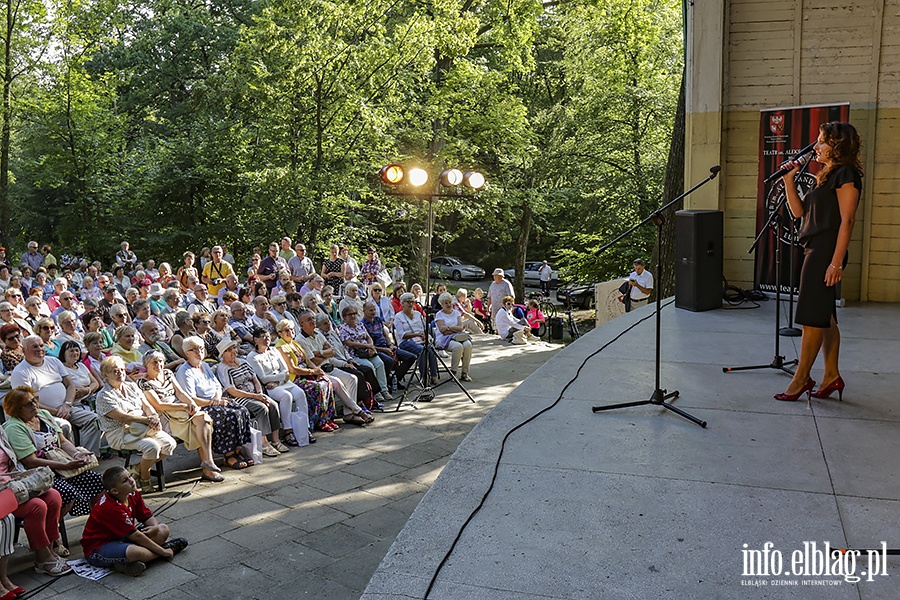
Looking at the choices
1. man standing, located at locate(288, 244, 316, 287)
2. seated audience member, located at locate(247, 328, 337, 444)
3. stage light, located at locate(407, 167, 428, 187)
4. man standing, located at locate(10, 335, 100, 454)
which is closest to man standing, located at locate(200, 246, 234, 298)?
man standing, located at locate(288, 244, 316, 287)

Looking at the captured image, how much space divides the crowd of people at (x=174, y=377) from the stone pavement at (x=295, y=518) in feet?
0.56

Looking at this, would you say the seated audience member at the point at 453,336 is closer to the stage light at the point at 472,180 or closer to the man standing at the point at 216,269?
the stage light at the point at 472,180

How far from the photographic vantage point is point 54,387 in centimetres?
670

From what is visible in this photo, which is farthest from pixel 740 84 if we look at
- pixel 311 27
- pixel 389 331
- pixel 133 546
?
pixel 311 27

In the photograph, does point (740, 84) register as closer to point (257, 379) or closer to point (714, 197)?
point (714, 197)

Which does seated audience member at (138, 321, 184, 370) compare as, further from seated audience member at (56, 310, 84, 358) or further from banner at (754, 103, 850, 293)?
banner at (754, 103, 850, 293)

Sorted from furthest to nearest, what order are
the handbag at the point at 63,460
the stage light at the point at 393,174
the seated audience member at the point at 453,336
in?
the seated audience member at the point at 453,336, the stage light at the point at 393,174, the handbag at the point at 63,460

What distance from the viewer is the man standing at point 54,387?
21.5ft

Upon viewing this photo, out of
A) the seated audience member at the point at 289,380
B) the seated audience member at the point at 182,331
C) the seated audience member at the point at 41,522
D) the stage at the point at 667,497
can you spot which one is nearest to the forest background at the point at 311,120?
the seated audience member at the point at 289,380

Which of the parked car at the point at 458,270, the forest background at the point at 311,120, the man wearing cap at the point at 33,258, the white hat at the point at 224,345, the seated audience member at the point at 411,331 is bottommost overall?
the parked car at the point at 458,270

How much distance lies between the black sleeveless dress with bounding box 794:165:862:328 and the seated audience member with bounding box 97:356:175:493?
186 inches

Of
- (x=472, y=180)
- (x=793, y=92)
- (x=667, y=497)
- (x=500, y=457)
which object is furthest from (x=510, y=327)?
(x=667, y=497)

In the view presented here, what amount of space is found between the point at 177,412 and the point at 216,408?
0.42 metres

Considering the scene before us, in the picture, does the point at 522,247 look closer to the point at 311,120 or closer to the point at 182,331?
the point at 311,120
